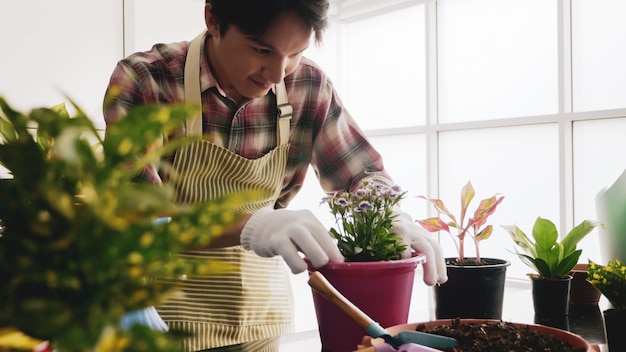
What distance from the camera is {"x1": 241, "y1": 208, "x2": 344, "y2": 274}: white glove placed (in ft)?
3.48

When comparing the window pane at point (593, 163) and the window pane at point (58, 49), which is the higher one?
the window pane at point (58, 49)

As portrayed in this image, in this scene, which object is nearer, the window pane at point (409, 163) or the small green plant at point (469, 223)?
the small green plant at point (469, 223)

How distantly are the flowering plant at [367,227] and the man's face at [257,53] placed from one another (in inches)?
14.0

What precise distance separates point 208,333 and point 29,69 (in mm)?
2212

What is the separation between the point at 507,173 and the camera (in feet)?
12.4

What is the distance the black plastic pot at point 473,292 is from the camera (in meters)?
1.18

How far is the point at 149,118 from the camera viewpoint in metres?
0.31

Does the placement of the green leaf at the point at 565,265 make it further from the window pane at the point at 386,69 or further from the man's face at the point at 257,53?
the window pane at the point at 386,69

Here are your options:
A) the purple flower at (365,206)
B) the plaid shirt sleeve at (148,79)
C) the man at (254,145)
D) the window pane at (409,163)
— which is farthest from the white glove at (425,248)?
the window pane at (409,163)

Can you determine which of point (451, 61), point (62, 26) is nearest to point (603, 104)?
point (451, 61)

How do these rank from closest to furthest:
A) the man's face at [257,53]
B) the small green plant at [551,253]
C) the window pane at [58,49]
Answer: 1. the man's face at [257,53]
2. the small green plant at [551,253]
3. the window pane at [58,49]

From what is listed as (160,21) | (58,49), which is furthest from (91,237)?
(160,21)

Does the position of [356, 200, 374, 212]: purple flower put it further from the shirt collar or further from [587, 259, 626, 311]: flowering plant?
the shirt collar

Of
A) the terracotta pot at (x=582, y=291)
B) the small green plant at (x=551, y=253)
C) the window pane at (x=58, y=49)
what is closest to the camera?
the small green plant at (x=551, y=253)
